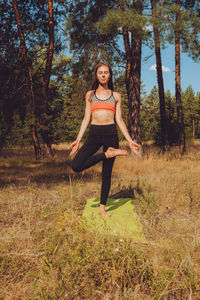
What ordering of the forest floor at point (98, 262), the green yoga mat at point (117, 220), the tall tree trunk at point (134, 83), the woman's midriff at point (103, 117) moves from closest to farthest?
1. the forest floor at point (98, 262)
2. the green yoga mat at point (117, 220)
3. the woman's midriff at point (103, 117)
4. the tall tree trunk at point (134, 83)

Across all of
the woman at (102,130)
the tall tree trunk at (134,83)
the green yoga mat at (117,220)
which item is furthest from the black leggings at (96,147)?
the tall tree trunk at (134,83)

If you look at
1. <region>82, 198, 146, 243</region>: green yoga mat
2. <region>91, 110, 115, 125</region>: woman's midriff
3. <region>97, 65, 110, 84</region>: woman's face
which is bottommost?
<region>82, 198, 146, 243</region>: green yoga mat

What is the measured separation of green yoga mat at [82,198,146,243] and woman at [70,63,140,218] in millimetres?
196

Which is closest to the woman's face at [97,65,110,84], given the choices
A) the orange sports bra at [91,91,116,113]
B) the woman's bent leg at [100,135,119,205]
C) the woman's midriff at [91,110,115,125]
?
the orange sports bra at [91,91,116,113]

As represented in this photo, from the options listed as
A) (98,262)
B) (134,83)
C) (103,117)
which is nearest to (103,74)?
(103,117)

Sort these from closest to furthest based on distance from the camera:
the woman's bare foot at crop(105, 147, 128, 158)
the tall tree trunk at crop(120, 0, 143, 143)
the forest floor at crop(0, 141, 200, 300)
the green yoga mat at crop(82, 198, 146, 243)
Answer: the forest floor at crop(0, 141, 200, 300) → the green yoga mat at crop(82, 198, 146, 243) → the woman's bare foot at crop(105, 147, 128, 158) → the tall tree trunk at crop(120, 0, 143, 143)

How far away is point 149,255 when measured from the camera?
210 centimetres

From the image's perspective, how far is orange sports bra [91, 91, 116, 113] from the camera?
10.0ft

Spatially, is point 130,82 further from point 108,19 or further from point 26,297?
point 26,297

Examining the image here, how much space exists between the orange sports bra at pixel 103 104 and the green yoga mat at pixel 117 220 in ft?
4.53

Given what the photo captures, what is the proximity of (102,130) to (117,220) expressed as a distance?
1.24 metres

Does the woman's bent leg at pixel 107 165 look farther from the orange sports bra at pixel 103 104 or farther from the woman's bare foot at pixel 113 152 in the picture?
the orange sports bra at pixel 103 104

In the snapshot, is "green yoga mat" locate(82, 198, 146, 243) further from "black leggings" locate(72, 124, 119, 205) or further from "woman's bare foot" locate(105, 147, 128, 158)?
"woman's bare foot" locate(105, 147, 128, 158)

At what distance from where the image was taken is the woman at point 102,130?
10.0 ft
